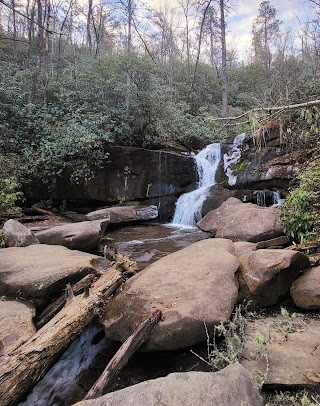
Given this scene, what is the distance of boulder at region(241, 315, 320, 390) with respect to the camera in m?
2.43

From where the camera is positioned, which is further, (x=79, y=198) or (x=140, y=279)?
(x=79, y=198)

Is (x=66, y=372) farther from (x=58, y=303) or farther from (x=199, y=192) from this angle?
(x=199, y=192)

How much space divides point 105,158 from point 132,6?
9181mm

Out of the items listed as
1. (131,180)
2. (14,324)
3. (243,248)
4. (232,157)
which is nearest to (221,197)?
(232,157)

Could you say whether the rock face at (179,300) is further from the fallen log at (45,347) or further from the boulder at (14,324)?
the boulder at (14,324)

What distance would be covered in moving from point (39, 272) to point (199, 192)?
24.1 ft

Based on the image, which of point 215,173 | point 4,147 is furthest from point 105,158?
point 215,173

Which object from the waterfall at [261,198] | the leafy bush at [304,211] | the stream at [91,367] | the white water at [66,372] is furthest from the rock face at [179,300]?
the waterfall at [261,198]

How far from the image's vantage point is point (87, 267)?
4.32 metres

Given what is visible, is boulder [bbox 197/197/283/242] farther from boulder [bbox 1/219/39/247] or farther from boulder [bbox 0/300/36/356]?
boulder [bbox 0/300/36/356]

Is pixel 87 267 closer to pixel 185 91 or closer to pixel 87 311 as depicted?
pixel 87 311

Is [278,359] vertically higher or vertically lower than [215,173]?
lower

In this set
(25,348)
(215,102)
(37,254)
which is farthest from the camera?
(215,102)

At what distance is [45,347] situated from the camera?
9.00 ft
